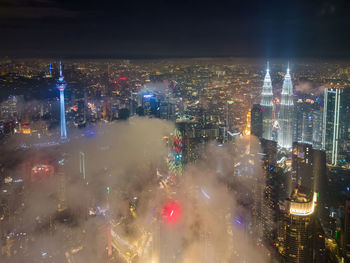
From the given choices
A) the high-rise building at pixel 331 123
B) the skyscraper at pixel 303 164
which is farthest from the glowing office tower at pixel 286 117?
the high-rise building at pixel 331 123

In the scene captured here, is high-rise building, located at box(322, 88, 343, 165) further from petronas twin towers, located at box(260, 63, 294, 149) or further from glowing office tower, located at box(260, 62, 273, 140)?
glowing office tower, located at box(260, 62, 273, 140)

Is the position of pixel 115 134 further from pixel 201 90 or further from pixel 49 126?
pixel 201 90

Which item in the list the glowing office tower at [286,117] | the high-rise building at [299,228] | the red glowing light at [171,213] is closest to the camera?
the high-rise building at [299,228]

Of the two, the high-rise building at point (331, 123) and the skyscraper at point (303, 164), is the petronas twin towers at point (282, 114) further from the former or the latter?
the high-rise building at point (331, 123)

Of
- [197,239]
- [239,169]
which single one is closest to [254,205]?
[239,169]

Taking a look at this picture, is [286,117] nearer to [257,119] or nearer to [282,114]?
[282,114]

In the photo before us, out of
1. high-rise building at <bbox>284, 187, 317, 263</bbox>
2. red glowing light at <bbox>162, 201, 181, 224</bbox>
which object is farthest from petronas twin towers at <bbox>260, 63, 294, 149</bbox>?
red glowing light at <bbox>162, 201, 181, 224</bbox>

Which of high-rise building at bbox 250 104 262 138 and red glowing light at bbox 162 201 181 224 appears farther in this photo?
high-rise building at bbox 250 104 262 138
